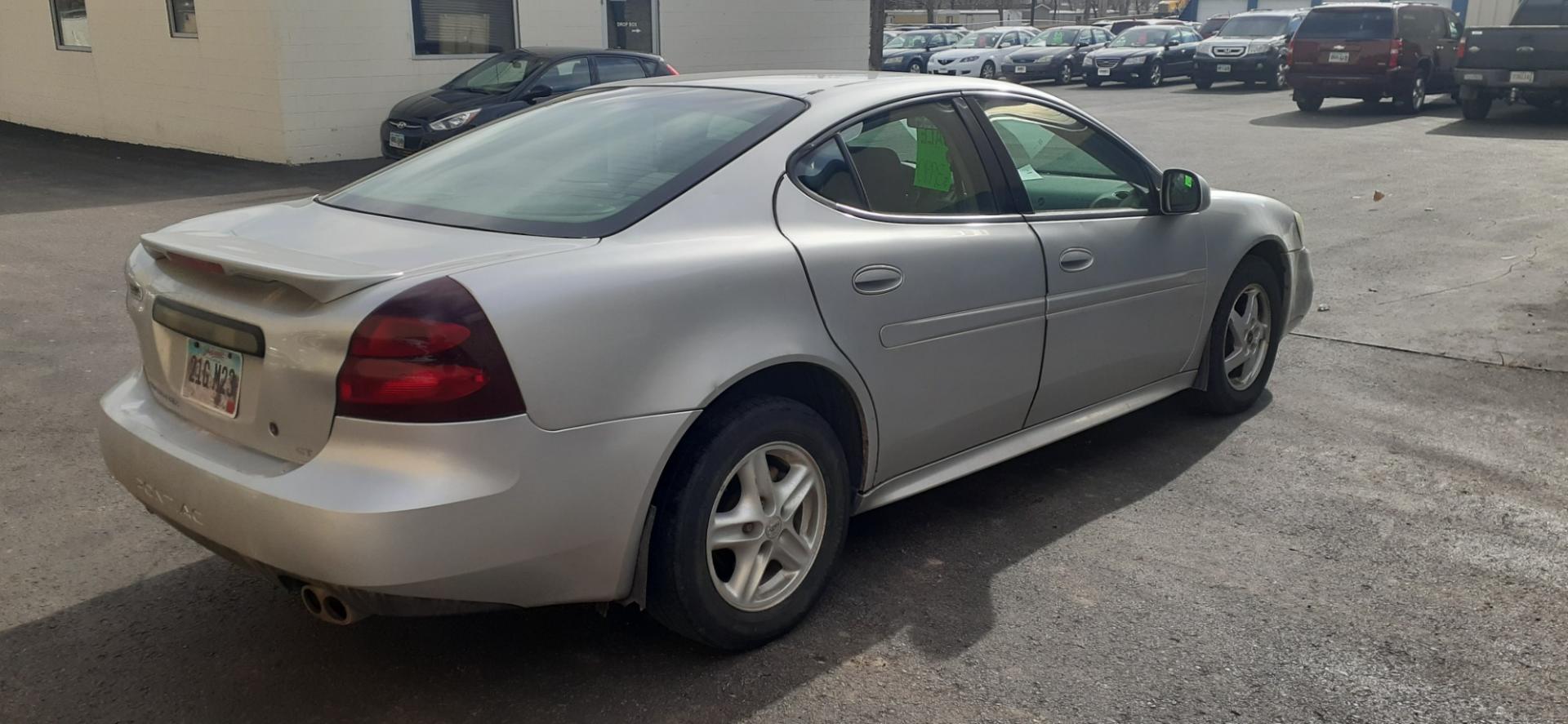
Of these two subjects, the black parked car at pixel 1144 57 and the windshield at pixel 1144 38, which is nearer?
the black parked car at pixel 1144 57

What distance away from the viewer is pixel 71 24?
1747cm

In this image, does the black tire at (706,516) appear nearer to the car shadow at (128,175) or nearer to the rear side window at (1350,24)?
the car shadow at (128,175)

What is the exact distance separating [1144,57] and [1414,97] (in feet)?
27.4

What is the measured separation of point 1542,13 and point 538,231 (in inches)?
809

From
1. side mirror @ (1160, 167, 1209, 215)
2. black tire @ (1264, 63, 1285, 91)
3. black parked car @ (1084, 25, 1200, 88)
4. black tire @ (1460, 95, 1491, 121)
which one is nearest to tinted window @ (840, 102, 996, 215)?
side mirror @ (1160, 167, 1209, 215)

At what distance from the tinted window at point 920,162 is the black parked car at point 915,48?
97.1 feet

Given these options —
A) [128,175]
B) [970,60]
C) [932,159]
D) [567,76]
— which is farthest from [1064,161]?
[970,60]

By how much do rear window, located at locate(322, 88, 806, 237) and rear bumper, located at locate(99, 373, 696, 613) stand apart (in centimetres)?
60

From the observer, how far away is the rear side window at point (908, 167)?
3656mm

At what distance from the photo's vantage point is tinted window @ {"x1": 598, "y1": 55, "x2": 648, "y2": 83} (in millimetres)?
14055

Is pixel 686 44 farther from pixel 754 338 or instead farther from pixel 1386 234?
pixel 754 338

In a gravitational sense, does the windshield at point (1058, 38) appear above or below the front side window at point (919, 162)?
below

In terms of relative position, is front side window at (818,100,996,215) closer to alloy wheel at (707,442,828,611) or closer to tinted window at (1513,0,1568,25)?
alloy wheel at (707,442,828,611)

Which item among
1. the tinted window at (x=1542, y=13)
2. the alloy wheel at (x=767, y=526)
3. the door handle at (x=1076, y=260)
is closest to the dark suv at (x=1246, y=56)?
the tinted window at (x=1542, y=13)
